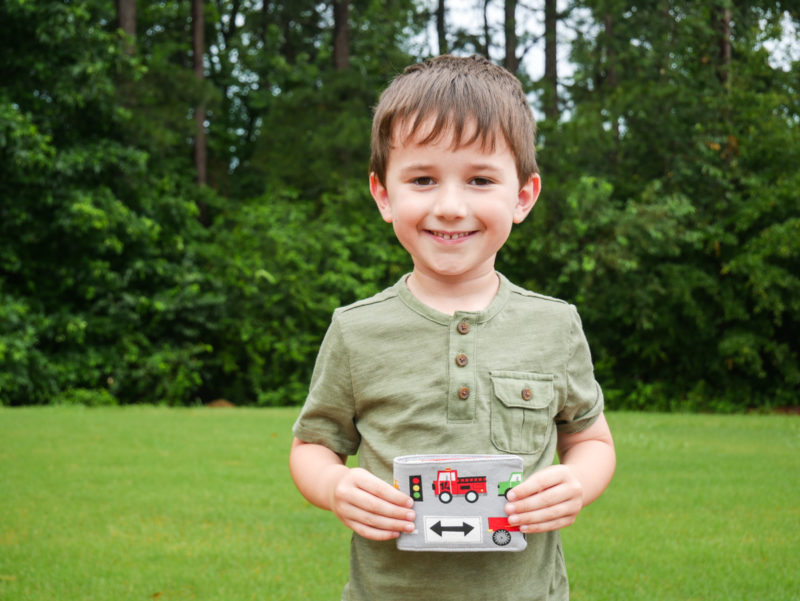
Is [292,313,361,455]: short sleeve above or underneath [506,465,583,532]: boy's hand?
above

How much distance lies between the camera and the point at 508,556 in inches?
67.1

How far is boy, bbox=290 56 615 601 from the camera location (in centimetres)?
169

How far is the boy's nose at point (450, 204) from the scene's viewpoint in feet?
5.54

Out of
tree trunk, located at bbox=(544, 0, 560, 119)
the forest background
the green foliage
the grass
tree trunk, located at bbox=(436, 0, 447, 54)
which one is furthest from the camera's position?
tree trunk, located at bbox=(436, 0, 447, 54)

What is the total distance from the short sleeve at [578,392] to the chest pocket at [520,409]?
86 mm

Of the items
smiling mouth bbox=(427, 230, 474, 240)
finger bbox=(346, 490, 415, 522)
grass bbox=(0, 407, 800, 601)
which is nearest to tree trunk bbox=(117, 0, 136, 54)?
grass bbox=(0, 407, 800, 601)

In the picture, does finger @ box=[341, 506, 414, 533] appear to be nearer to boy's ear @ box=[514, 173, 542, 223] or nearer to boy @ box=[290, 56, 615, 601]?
boy @ box=[290, 56, 615, 601]

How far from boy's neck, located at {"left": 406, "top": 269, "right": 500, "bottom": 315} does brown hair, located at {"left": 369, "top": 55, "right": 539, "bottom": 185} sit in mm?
235

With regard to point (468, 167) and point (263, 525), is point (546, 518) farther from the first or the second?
point (263, 525)

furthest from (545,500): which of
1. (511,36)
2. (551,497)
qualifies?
(511,36)

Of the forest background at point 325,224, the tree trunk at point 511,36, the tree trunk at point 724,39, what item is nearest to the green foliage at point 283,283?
the forest background at point 325,224

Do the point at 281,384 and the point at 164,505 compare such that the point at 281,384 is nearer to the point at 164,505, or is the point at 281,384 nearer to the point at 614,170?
the point at 614,170

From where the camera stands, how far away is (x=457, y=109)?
1.71m

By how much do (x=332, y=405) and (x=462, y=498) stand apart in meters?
0.42
